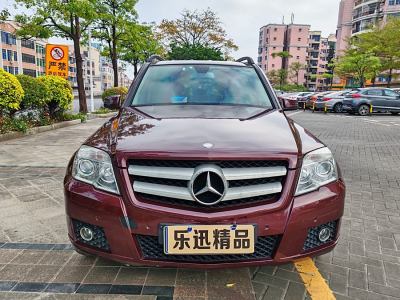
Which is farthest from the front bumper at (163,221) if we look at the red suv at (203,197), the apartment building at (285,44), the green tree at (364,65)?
the apartment building at (285,44)

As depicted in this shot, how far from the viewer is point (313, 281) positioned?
8.29 ft

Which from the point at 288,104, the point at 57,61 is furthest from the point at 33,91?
the point at 288,104

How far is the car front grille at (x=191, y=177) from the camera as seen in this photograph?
Answer: 2.01 meters

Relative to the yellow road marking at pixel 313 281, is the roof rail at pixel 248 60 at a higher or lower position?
higher

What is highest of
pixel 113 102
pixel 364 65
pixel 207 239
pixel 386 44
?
pixel 386 44

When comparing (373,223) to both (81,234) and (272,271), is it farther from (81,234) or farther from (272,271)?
(81,234)

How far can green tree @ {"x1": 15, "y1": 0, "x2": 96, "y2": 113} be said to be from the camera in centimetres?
1301

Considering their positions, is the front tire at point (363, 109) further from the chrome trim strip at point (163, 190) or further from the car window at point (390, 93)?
the chrome trim strip at point (163, 190)

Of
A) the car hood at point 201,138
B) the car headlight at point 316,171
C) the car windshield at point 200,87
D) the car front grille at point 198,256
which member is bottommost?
the car front grille at point 198,256

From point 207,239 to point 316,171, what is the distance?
0.86 m

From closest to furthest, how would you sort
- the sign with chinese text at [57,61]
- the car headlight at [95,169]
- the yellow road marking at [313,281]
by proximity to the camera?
the car headlight at [95,169], the yellow road marking at [313,281], the sign with chinese text at [57,61]

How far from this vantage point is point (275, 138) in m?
2.27

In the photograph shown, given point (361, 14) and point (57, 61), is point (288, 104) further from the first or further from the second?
point (361, 14)

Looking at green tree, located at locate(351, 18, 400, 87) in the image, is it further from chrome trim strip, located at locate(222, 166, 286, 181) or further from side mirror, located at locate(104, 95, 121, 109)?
chrome trim strip, located at locate(222, 166, 286, 181)
